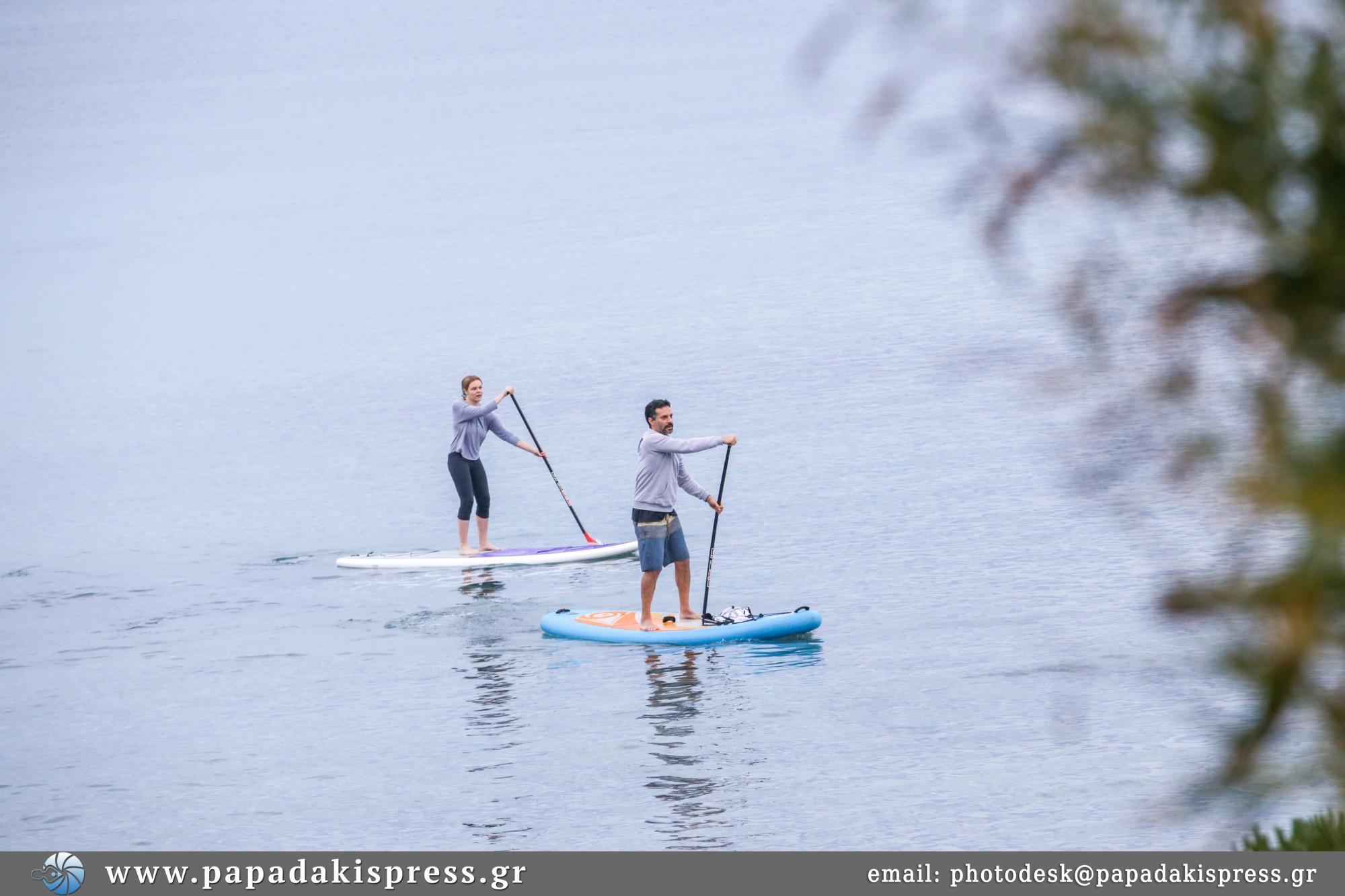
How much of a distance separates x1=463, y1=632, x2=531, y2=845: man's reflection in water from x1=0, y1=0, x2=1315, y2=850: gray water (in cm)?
4

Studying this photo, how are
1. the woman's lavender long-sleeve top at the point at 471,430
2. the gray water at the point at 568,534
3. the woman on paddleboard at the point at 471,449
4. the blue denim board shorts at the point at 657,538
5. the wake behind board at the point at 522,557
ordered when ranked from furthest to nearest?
the wake behind board at the point at 522,557, the woman's lavender long-sleeve top at the point at 471,430, the woman on paddleboard at the point at 471,449, the blue denim board shorts at the point at 657,538, the gray water at the point at 568,534

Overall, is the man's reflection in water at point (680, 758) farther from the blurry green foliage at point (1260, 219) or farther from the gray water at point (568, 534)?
the blurry green foliage at point (1260, 219)

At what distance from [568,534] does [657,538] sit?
27.1ft

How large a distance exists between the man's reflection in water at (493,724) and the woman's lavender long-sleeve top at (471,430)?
3396 millimetres

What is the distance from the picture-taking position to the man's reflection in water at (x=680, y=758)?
37.9ft

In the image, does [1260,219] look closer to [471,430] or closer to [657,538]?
[657,538]

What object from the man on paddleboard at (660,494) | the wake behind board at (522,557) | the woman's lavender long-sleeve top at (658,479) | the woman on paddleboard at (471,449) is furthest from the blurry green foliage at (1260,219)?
the wake behind board at (522,557)

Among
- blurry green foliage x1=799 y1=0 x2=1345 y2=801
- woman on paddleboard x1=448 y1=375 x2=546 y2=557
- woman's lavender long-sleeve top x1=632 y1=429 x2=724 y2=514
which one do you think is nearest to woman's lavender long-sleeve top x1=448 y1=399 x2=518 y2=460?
woman on paddleboard x1=448 y1=375 x2=546 y2=557

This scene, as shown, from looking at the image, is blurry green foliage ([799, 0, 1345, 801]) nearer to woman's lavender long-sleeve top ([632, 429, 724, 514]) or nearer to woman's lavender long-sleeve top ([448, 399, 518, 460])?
woman's lavender long-sleeve top ([632, 429, 724, 514])

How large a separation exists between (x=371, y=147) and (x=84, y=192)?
47.8 feet

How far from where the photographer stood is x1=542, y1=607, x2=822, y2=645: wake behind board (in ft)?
53.4

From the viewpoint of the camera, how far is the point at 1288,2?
394 cm

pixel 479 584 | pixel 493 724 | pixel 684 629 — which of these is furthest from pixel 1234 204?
pixel 479 584

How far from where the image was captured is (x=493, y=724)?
1456 centimetres
